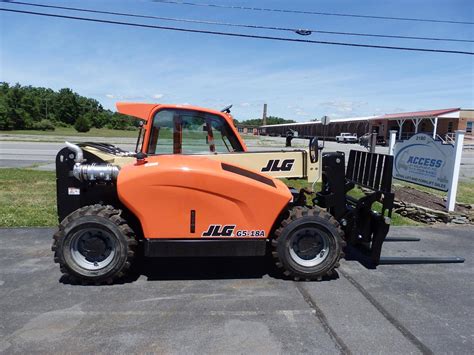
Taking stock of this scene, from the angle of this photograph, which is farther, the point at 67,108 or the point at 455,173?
A: the point at 67,108

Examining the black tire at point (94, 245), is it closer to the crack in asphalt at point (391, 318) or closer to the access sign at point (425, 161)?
the crack in asphalt at point (391, 318)

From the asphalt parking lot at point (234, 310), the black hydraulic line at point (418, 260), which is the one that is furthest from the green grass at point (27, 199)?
the black hydraulic line at point (418, 260)

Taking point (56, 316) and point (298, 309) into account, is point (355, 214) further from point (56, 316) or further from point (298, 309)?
point (56, 316)

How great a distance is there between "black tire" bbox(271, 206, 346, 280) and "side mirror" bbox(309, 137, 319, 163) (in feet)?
4.08

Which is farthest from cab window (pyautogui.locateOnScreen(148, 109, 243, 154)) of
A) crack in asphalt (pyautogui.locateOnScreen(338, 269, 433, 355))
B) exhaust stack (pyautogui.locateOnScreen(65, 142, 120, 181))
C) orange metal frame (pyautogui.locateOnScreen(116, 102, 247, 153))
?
crack in asphalt (pyautogui.locateOnScreen(338, 269, 433, 355))

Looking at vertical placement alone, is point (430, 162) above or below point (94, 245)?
above

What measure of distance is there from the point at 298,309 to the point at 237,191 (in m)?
1.33

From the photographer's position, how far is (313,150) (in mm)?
5703

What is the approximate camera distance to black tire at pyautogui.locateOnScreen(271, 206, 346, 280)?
4551mm

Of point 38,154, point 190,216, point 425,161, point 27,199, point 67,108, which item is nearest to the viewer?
point 190,216

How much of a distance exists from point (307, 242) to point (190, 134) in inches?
Answer: 88.2

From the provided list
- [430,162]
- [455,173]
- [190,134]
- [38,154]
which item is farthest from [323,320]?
[38,154]

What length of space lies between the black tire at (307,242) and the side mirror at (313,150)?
124 centimetres

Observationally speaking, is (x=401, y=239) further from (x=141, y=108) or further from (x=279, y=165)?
(x=141, y=108)
